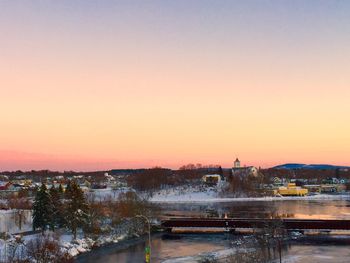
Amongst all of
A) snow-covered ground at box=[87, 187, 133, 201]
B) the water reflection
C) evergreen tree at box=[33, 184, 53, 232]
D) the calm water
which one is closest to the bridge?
the calm water

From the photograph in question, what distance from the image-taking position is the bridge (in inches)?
2000

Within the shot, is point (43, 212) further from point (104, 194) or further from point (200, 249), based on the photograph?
point (104, 194)

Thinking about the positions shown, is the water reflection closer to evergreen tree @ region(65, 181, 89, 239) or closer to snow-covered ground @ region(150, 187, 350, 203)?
evergreen tree @ region(65, 181, 89, 239)

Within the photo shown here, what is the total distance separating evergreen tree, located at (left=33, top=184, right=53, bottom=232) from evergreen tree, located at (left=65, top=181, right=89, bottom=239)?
70.8 inches

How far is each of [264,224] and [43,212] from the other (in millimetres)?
22524

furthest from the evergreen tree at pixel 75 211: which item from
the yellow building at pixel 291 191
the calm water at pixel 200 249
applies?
the yellow building at pixel 291 191

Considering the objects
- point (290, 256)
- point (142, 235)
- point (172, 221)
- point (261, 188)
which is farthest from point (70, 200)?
point (261, 188)

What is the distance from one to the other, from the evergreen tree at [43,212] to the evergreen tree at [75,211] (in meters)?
1.80

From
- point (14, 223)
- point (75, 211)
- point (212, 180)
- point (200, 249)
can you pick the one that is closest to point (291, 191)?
point (212, 180)

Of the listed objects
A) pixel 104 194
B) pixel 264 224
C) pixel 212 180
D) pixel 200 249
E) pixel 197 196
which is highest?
pixel 212 180

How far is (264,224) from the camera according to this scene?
48.9 meters

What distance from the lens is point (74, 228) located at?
47188 mm

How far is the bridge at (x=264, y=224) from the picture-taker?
167 ft

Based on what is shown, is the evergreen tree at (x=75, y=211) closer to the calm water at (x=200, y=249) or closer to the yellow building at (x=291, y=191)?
the calm water at (x=200, y=249)
